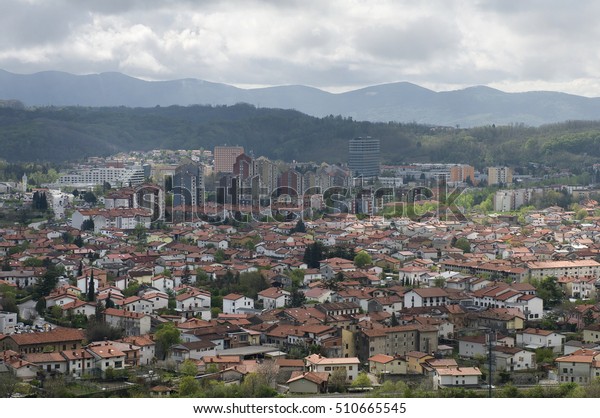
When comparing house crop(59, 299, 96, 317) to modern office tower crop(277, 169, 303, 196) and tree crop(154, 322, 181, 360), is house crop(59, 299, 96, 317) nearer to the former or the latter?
tree crop(154, 322, 181, 360)

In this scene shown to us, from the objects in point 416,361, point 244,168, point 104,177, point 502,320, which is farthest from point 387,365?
point 104,177

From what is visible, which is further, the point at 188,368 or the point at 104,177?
the point at 104,177

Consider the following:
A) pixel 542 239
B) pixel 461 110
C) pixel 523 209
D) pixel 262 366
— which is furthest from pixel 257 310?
pixel 461 110

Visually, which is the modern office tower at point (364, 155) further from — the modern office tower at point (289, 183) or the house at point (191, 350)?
the house at point (191, 350)

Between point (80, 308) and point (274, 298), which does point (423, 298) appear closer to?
point (274, 298)

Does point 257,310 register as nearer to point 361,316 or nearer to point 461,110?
point 361,316

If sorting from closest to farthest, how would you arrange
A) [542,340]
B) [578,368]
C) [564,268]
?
[578,368], [542,340], [564,268]

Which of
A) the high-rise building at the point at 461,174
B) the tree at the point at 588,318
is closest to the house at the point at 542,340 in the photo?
the tree at the point at 588,318
